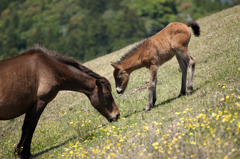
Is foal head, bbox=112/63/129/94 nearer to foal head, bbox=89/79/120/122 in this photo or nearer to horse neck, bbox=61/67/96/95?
foal head, bbox=89/79/120/122

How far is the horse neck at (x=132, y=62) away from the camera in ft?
31.1

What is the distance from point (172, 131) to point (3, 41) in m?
129

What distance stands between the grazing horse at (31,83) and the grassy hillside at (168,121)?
1.06 metres

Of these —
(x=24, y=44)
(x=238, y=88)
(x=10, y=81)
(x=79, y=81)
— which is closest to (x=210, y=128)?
(x=238, y=88)

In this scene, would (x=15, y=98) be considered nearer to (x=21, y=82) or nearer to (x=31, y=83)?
(x=21, y=82)

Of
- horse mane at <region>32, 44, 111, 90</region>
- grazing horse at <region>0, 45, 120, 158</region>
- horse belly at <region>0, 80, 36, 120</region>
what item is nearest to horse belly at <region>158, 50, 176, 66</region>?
horse mane at <region>32, 44, 111, 90</region>

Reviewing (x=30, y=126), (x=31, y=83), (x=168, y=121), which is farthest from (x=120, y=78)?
(x=30, y=126)

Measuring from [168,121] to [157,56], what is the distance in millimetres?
2961

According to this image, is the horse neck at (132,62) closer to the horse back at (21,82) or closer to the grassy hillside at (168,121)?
the grassy hillside at (168,121)

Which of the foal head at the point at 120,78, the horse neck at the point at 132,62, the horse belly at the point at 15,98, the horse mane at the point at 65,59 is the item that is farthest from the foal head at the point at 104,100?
the horse belly at the point at 15,98

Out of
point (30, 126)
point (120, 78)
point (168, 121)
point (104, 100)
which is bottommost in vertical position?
point (120, 78)

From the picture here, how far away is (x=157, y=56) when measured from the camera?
30.4ft

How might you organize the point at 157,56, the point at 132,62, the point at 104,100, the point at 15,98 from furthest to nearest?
the point at 132,62
the point at 157,56
the point at 104,100
the point at 15,98

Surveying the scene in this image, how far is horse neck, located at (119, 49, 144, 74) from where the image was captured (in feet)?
31.1
